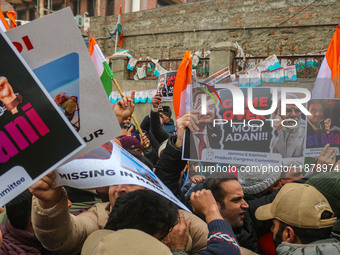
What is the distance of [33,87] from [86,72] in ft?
0.60

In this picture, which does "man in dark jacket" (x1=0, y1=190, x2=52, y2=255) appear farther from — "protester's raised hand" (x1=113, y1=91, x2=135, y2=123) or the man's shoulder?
the man's shoulder

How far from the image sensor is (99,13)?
2358 cm

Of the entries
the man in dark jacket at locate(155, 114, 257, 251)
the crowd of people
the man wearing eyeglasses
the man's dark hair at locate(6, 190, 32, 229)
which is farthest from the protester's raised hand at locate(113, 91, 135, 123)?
the man wearing eyeglasses

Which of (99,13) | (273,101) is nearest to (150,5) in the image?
(99,13)

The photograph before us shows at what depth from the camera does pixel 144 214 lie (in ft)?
5.02

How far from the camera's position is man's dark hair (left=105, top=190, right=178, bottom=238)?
59.5 inches

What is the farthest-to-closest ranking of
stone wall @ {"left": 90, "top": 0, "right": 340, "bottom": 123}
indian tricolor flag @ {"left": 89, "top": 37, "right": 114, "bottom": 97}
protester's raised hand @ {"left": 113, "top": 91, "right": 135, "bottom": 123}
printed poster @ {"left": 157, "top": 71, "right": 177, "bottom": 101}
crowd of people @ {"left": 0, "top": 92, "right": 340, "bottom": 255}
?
stone wall @ {"left": 90, "top": 0, "right": 340, "bottom": 123} → printed poster @ {"left": 157, "top": 71, "right": 177, "bottom": 101} → indian tricolor flag @ {"left": 89, "top": 37, "right": 114, "bottom": 97} → protester's raised hand @ {"left": 113, "top": 91, "right": 135, "bottom": 123} → crowd of people @ {"left": 0, "top": 92, "right": 340, "bottom": 255}

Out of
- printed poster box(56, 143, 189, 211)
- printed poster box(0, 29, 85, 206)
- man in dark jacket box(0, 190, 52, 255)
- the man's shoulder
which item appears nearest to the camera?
printed poster box(0, 29, 85, 206)

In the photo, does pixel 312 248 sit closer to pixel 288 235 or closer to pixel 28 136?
pixel 288 235

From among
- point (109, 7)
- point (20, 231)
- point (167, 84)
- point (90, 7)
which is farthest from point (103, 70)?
point (90, 7)

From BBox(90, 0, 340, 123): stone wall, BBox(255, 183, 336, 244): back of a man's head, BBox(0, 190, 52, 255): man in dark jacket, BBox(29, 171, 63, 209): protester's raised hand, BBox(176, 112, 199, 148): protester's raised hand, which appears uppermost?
BBox(90, 0, 340, 123): stone wall

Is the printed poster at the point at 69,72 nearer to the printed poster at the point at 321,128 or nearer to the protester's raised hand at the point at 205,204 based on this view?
the protester's raised hand at the point at 205,204

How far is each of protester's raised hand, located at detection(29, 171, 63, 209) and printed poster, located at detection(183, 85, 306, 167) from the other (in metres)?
0.88

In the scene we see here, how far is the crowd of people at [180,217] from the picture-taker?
1.43 meters
